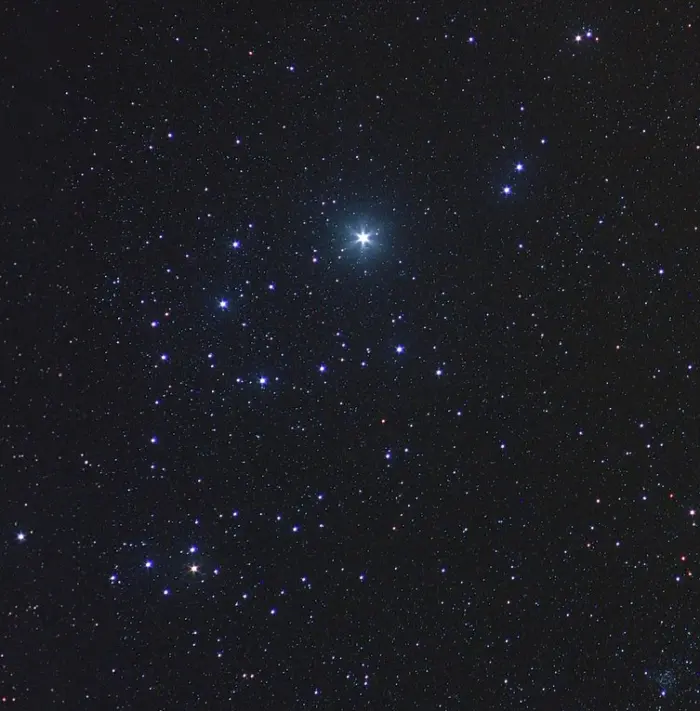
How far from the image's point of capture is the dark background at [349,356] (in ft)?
1.55

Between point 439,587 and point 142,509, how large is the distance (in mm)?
251

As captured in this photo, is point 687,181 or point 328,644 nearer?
point 328,644

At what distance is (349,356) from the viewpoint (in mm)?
533

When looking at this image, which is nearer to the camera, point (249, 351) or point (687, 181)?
point (249, 351)

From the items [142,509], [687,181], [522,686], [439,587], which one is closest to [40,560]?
[142,509]

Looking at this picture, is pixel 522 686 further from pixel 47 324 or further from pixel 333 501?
pixel 47 324

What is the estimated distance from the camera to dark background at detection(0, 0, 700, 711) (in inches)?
18.6

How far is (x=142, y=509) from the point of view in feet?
1.60

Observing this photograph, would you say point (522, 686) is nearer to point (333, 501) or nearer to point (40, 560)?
point (333, 501)

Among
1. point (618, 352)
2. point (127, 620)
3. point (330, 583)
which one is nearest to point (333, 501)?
point (330, 583)

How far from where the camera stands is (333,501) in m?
0.53

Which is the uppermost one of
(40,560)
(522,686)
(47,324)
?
(47,324)

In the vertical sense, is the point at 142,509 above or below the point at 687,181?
below

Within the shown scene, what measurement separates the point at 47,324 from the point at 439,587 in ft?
1.21
